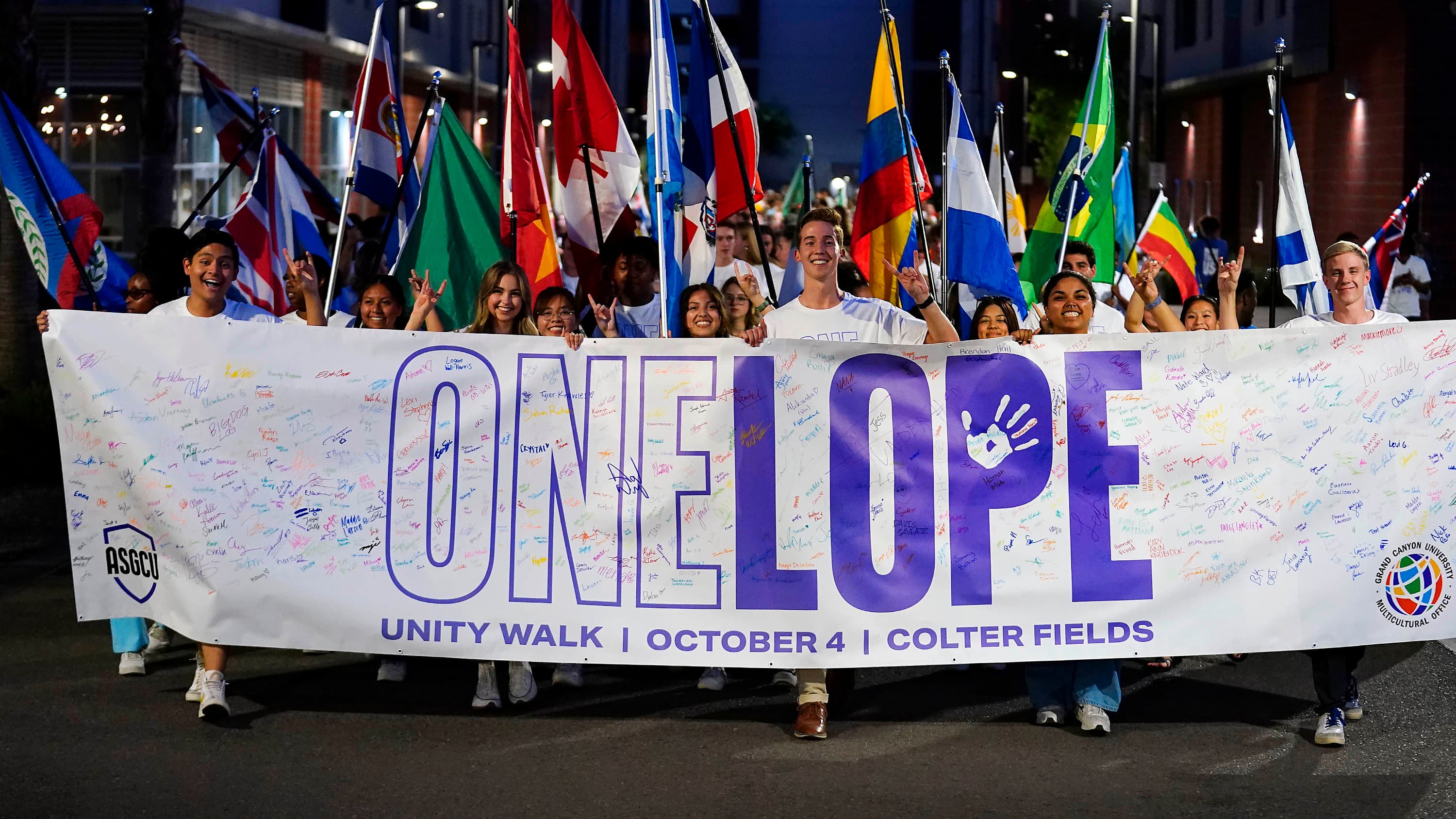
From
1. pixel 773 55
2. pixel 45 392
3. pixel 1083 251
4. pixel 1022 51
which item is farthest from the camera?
pixel 773 55

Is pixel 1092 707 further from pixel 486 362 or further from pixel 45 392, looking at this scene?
pixel 45 392

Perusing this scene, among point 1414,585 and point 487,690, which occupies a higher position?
point 1414,585

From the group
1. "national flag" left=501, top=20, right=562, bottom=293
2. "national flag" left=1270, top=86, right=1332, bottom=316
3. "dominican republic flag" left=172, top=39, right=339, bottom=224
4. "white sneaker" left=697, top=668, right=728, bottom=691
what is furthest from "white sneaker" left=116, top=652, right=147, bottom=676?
"national flag" left=1270, top=86, right=1332, bottom=316

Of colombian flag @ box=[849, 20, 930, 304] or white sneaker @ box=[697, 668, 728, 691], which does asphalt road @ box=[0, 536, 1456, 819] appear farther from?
colombian flag @ box=[849, 20, 930, 304]

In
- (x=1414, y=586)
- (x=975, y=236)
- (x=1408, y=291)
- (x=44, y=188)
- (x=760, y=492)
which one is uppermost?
(x=1408, y=291)

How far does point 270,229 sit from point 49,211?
1.66m

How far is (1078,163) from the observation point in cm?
919

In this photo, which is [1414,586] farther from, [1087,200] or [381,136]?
[381,136]

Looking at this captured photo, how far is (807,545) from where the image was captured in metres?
5.82

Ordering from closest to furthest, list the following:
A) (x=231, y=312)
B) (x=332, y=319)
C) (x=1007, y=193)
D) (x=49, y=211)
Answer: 1. (x=231, y=312)
2. (x=332, y=319)
3. (x=49, y=211)
4. (x=1007, y=193)

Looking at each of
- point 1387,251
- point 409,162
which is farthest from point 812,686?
point 1387,251

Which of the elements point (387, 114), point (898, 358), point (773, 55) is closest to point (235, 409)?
point (898, 358)

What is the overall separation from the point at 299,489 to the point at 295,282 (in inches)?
42.1

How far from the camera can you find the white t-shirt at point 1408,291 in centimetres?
1617
